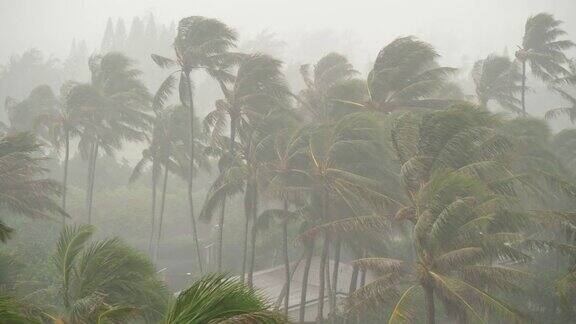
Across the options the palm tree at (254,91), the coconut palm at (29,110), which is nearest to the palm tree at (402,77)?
the palm tree at (254,91)

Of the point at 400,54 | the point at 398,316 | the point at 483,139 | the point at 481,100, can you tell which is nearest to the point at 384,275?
the point at 398,316

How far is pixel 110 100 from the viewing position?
25375 mm

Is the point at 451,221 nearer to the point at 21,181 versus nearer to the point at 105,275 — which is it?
the point at 105,275

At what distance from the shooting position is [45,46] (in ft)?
434

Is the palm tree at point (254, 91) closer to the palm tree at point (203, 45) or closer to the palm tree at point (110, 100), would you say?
the palm tree at point (203, 45)

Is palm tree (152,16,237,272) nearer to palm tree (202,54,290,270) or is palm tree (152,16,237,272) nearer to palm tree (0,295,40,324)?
palm tree (202,54,290,270)

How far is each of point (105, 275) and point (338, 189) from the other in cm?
855

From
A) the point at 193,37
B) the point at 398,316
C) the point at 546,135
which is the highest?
the point at 193,37

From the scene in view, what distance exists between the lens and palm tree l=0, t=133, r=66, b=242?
17.2m

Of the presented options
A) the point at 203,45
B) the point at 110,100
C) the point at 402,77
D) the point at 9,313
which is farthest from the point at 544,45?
the point at 9,313

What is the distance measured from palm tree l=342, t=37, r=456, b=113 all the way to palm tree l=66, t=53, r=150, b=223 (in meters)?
13.7

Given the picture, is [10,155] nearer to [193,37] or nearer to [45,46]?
[193,37]

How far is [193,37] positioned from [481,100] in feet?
54.3

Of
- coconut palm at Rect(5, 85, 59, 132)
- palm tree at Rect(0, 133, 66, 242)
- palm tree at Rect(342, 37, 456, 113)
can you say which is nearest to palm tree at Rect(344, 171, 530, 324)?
palm tree at Rect(342, 37, 456, 113)
